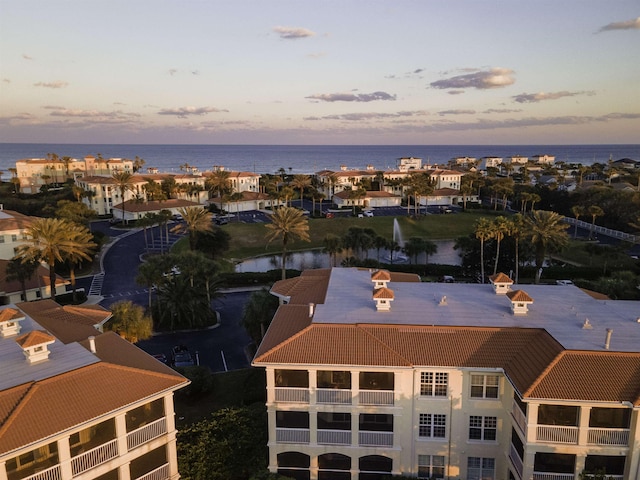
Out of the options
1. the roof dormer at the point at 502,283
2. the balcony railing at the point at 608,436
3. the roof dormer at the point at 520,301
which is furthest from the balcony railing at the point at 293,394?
the roof dormer at the point at 502,283

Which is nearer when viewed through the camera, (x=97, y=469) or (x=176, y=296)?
(x=97, y=469)

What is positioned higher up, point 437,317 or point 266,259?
point 437,317

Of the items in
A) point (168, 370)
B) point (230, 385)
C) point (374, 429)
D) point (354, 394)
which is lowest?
point (230, 385)

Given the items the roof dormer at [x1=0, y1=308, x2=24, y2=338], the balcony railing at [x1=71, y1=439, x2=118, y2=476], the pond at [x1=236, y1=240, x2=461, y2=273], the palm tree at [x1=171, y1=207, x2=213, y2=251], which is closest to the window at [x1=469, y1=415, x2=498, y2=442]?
the balcony railing at [x1=71, y1=439, x2=118, y2=476]

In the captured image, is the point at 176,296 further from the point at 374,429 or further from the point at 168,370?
the point at 374,429

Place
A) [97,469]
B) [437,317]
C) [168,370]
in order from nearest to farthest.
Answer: [97,469]
[168,370]
[437,317]

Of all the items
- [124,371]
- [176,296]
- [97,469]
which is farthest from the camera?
[176,296]

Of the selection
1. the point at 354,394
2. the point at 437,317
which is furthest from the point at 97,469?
the point at 437,317

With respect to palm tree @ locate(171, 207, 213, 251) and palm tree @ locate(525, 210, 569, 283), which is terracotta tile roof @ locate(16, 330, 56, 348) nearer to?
palm tree @ locate(171, 207, 213, 251)

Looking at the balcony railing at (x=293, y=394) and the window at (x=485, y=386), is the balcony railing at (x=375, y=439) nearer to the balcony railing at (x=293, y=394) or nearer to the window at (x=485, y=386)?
the balcony railing at (x=293, y=394)
